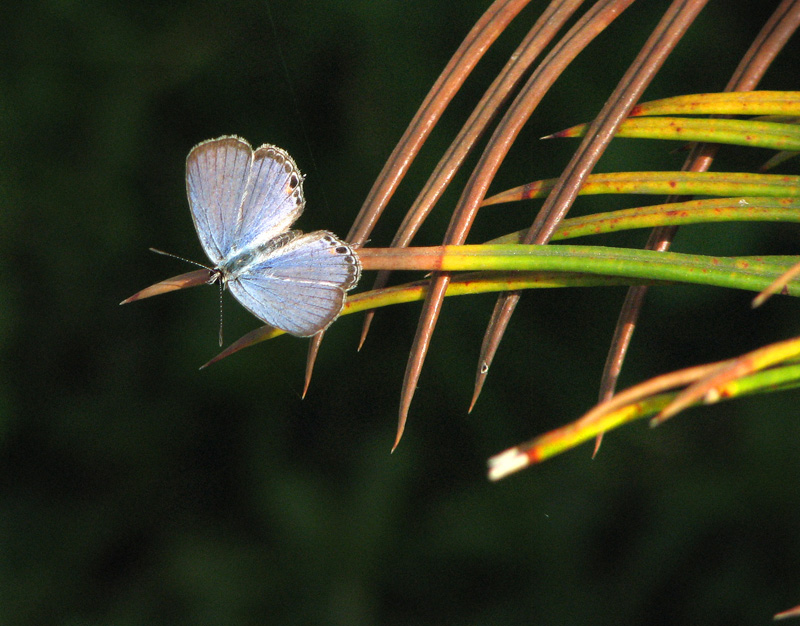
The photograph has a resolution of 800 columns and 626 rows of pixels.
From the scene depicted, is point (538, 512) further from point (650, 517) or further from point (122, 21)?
point (122, 21)

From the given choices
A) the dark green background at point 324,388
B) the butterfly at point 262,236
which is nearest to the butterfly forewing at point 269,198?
the butterfly at point 262,236

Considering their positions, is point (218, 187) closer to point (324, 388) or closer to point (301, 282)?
point (301, 282)

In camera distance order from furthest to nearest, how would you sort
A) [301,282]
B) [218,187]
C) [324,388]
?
[324,388] → [218,187] → [301,282]

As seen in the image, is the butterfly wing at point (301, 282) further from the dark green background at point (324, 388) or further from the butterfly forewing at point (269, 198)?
the dark green background at point (324, 388)

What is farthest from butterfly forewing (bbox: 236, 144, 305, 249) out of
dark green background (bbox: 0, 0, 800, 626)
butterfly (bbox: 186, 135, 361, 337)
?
dark green background (bbox: 0, 0, 800, 626)

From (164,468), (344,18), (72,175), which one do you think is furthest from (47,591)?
(344,18)

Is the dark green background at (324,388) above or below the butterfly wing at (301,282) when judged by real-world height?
above

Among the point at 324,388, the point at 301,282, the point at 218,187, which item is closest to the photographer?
the point at 301,282

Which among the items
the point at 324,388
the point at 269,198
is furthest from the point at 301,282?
the point at 324,388
